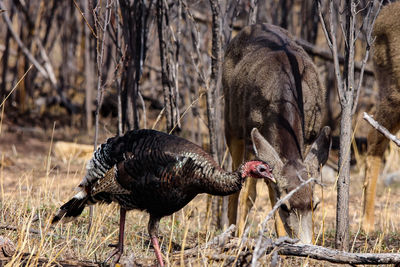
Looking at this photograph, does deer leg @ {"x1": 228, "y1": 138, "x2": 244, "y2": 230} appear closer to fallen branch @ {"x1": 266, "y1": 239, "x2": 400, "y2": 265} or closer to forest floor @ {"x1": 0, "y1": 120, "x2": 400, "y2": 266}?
forest floor @ {"x1": 0, "y1": 120, "x2": 400, "y2": 266}

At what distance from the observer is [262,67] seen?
265 inches

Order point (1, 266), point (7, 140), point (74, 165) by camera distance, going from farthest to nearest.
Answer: point (7, 140) → point (74, 165) → point (1, 266)

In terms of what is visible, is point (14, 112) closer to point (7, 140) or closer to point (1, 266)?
point (7, 140)

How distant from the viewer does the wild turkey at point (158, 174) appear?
4184 mm

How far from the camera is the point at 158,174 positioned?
419 centimetres

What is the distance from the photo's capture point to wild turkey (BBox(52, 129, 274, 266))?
418 cm

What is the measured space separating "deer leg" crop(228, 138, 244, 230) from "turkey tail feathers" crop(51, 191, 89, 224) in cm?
261

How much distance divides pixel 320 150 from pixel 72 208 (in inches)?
89.2

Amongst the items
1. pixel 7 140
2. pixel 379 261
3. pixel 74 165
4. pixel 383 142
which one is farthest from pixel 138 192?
pixel 7 140

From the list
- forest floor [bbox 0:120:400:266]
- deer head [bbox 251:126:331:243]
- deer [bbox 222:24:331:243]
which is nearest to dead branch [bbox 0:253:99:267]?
forest floor [bbox 0:120:400:266]

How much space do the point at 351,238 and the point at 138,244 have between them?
2.28m

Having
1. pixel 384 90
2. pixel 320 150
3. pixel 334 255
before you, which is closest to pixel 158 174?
pixel 334 255

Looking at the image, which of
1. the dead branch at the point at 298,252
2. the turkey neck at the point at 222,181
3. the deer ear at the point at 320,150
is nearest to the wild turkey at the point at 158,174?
the turkey neck at the point at 222,181

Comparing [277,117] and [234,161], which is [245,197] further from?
[277,117]
